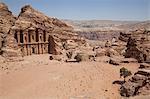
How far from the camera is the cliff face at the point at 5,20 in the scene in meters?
48.5

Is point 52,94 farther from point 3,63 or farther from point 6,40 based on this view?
point 6,40

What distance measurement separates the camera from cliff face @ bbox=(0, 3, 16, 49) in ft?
159

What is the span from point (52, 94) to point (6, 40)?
22.8m

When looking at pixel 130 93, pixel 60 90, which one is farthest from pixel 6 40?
pixel 130 93

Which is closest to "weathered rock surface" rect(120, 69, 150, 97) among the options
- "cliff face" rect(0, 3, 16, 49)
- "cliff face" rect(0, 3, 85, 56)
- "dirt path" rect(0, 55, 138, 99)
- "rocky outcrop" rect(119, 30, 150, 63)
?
"dirt path" rect(0, 55, 138, 99)

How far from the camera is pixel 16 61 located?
4062 centimetres

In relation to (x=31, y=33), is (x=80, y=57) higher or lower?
lower

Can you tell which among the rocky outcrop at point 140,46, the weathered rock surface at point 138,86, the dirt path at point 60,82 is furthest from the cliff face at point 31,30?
the weathered rock surface at point 138,86

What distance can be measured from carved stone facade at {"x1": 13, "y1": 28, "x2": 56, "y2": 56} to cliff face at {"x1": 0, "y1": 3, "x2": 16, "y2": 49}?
243 cm

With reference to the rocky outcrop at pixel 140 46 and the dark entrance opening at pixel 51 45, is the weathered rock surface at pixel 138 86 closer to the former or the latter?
the rocky outcrop at pixel 140 46

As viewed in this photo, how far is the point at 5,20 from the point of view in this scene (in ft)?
163

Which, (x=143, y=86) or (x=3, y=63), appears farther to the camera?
(x=3, y=63)

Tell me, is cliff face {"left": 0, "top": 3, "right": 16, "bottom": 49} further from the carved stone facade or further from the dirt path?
the dirt path

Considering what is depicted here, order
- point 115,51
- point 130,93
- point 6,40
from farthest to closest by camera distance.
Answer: point 115,51 < point 6,40 < point 130,93
